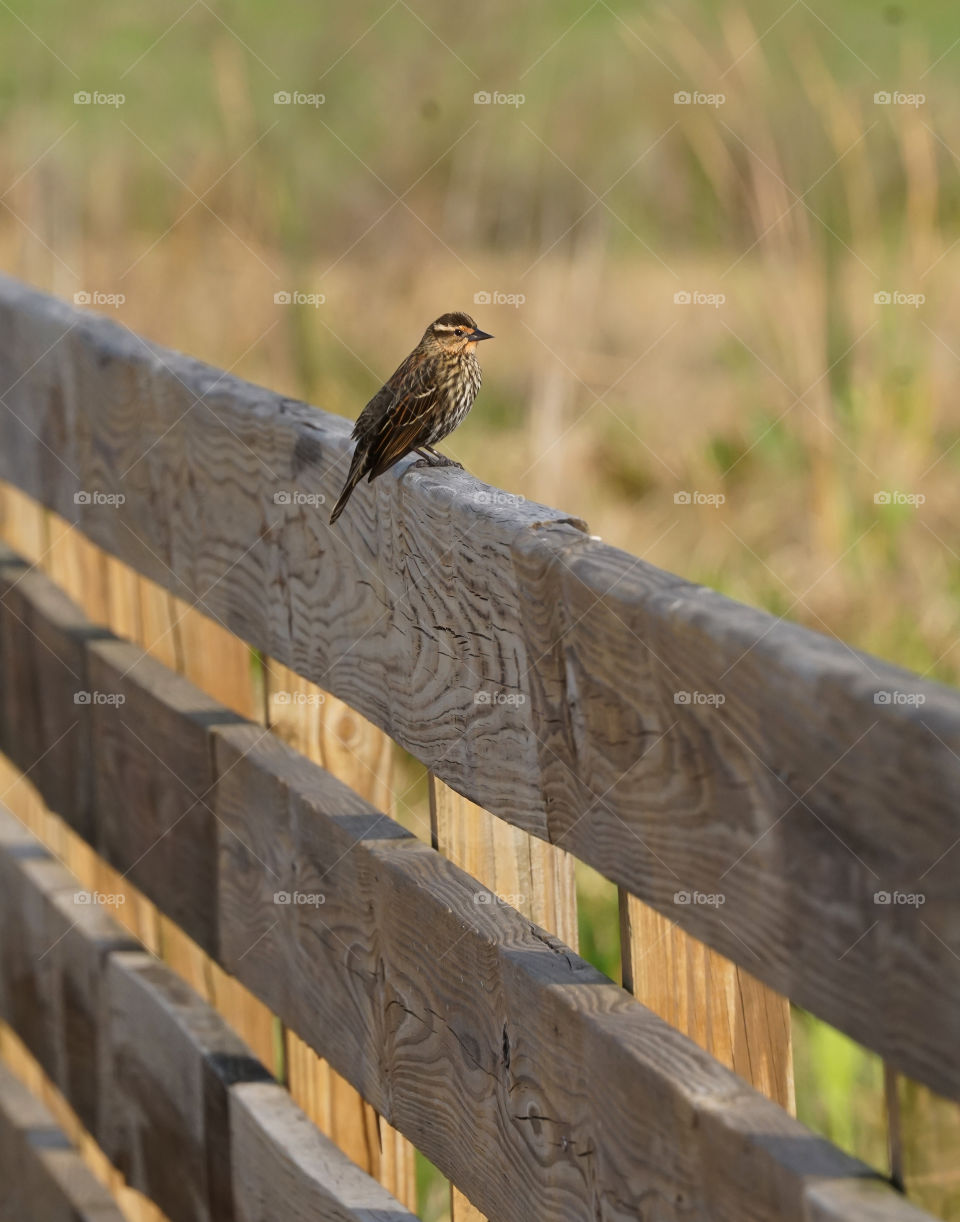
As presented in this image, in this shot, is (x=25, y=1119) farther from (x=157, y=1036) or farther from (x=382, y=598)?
(x=382, y=598)

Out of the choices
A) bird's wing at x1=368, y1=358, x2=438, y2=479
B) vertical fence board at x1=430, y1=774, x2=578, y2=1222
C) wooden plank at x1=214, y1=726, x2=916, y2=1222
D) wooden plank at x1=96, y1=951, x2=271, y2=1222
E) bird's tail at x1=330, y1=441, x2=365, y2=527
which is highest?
bird's wing at x1=368, y1=358, x2=438, y2=479

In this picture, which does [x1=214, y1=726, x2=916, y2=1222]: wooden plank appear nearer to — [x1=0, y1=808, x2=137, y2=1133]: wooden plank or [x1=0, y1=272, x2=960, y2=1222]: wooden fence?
[x1=0, y1=272, x2=960, y2=1222]: wooden fence

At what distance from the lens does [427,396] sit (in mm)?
3098

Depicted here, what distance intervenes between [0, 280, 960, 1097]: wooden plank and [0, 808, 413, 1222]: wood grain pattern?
0.59m

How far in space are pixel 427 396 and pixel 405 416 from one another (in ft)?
0.92

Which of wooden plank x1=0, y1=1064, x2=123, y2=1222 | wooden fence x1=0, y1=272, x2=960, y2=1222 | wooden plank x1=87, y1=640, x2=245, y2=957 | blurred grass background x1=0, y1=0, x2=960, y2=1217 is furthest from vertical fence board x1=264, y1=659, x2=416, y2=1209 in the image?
blurred grass background x1=0, y1=0, x2=960, y2=1217

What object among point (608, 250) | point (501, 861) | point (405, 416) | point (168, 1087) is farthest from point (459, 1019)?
point (608, 250)

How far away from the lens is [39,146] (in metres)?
5.92

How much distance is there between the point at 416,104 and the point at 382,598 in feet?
16.5

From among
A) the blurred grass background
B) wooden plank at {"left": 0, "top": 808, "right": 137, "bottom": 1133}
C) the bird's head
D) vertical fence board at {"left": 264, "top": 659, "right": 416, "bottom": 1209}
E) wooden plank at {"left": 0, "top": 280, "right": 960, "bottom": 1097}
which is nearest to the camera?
wooden plank at {"left": 0, "top": 280, "right": 960, "bottom": 1097}

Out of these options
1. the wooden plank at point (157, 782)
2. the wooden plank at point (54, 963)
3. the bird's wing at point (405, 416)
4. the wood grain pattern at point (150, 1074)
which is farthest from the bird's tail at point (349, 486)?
the wooden plank at point (54, 963)

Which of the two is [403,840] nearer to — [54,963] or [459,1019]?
[459,1019]

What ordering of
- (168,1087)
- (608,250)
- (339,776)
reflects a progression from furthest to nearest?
(608,250)
(168,1087)
(339,776)

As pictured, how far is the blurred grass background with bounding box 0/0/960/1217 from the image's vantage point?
15.4ft
